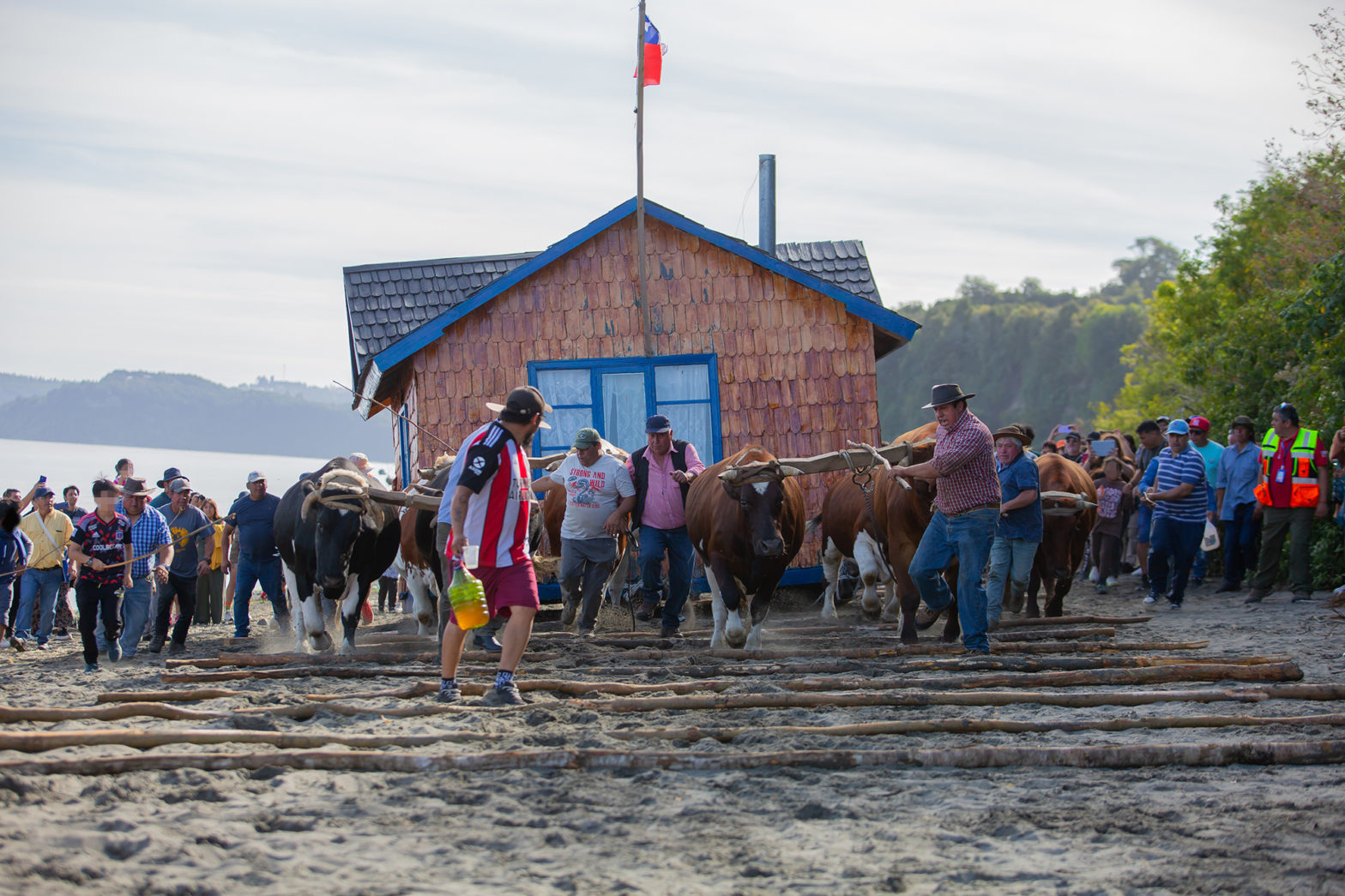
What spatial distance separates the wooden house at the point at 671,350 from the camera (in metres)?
15.1

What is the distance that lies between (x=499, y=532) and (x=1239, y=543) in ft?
33.6

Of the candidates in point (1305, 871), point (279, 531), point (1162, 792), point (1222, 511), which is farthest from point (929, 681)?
point (1222, 511)

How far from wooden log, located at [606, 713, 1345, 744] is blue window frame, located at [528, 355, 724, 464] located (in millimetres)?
8782

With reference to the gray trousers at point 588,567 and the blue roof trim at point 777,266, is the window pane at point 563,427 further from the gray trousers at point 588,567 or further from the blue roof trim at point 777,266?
the gray trousers at point 588,567

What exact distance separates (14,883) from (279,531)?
8.05 m

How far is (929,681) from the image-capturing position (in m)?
7.81

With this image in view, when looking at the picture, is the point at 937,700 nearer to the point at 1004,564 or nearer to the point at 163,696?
the point at 1004,564

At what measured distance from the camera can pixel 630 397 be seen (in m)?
15.3

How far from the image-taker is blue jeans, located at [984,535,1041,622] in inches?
422

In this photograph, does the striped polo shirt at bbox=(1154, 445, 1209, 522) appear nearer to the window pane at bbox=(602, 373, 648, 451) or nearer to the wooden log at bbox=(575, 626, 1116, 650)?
the wooden log at bbox=(575, 626, 1116, 650)

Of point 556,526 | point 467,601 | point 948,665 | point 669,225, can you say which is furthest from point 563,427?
point 467,601

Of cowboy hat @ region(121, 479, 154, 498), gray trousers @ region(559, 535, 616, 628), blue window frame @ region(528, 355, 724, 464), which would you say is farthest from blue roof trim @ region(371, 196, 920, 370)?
gray trousers @ region(559, 535, 616, 628)

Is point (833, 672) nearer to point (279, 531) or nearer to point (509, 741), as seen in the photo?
point (509, 741)

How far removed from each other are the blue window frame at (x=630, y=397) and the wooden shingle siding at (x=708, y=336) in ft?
0.40
